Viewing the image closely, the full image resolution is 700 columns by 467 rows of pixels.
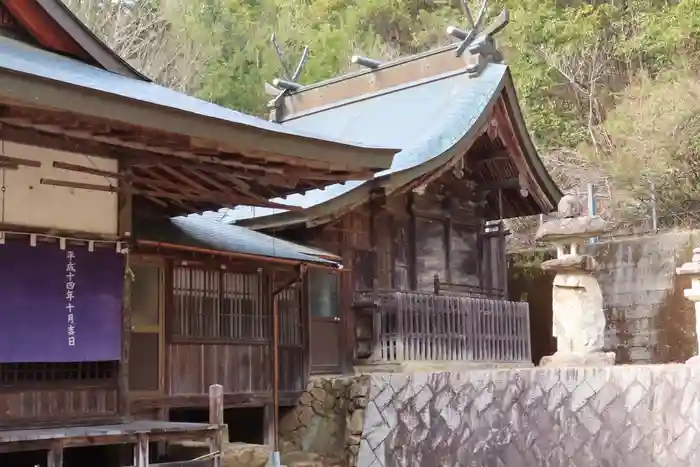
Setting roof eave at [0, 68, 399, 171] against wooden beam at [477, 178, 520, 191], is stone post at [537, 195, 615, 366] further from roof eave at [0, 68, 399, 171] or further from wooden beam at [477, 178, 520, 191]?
roof eave at [0, 68, 399, 171]

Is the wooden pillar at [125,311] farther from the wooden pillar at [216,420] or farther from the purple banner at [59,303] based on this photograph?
the wooden pillar at [216,420]

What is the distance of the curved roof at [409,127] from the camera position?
13.5m

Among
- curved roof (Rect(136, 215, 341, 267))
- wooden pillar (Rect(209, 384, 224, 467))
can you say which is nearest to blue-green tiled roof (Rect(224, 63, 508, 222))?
curved roof (Rect(136, 215, 341, 267))

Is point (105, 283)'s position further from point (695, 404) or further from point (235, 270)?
point (695, 404)

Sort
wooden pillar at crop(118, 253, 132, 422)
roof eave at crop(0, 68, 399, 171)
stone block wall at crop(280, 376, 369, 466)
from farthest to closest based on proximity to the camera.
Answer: stone block wall at crop(280, 376, 369, 466), wooden pillar at crop(118, 253, 132, 422), roof eave at crop(0, 68, 399, 171)

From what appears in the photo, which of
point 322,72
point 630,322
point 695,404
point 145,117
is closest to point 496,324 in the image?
point 695,404

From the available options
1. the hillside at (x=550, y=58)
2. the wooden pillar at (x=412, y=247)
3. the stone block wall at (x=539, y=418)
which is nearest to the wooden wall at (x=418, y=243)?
the wooden pillar at (x=412, y=247)

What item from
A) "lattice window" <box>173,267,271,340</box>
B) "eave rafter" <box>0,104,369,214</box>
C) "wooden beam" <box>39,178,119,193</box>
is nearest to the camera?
"eave rafter" <box>0,104,369,214</box>

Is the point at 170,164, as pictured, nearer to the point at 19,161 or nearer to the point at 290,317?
the point at 19,161

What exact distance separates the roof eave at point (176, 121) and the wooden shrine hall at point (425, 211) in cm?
356

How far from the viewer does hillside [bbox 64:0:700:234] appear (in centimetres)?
2306

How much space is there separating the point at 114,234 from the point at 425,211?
26.5ft

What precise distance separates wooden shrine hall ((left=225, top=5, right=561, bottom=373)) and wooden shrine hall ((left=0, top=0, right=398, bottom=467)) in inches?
92.8

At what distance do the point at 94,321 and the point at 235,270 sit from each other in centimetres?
297
